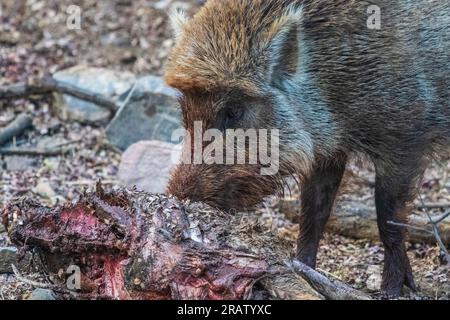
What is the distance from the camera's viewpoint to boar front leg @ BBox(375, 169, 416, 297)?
6.77 meters

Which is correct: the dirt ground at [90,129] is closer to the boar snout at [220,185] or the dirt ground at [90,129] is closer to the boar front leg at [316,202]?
the boar front leg at [316,202]

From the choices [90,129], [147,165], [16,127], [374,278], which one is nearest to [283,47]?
[374,278]

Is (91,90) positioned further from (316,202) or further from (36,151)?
(316,202)

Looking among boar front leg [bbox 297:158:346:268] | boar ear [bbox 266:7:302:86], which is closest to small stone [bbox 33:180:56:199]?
boar front leg [bbox 297:158:346:268]

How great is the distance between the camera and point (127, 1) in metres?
13.2

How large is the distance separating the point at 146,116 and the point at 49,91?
156cm

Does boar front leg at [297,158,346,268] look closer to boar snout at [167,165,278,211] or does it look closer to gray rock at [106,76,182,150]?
boar snout at [167,165,278,211]

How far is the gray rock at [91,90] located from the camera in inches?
407

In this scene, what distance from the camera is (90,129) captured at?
10.3 meters

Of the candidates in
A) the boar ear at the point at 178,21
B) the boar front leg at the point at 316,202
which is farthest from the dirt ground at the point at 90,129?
the boar ear at the point at 178,21

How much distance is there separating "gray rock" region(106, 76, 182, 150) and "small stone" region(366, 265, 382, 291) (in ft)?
10.3

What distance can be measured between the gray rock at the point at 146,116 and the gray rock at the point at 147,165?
2.33 feet

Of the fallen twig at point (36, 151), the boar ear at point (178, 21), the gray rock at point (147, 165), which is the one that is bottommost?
the gray rock at point (147, 165)
